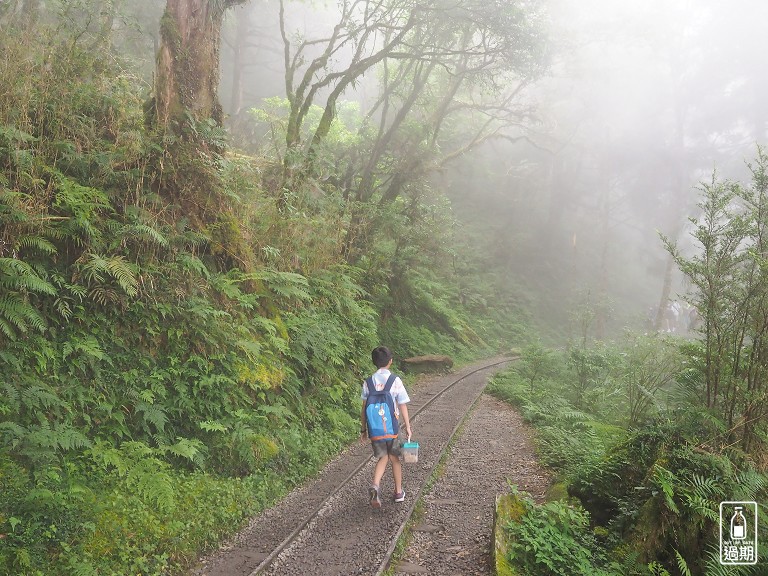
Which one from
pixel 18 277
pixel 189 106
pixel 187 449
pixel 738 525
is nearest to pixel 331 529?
pixel 187 449

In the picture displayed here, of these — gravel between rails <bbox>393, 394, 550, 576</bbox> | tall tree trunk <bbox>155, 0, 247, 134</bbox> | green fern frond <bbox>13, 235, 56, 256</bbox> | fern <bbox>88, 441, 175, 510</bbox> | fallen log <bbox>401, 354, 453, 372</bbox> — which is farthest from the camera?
fallen log <bbox>401, 354, 453, 372</bbox>

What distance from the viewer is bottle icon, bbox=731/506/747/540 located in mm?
4207

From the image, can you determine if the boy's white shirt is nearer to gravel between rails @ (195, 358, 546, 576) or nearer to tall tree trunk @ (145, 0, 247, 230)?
gravel between rails @ (195, 358, 546, 576)

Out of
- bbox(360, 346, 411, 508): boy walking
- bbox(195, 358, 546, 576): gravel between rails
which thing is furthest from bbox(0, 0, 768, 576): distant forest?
bbox(360, 346, 411, 508): boy walking

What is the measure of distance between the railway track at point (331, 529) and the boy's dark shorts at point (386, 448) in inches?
25.9

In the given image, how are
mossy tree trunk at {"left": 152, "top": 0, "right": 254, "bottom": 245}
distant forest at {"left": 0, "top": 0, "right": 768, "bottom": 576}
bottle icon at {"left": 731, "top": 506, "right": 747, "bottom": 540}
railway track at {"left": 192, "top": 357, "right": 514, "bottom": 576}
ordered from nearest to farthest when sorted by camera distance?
1. bottle icon at {"left": 731, "top": 506, "right": 747, "bottom": 540}
2. distant forest at {"left": 0, "top": 0, "right": 768, "bottom": 576}
3. railway track at {"left": 192, "top": 357, "right": 514, "bottom": 576}
4. mossy tree trunk at {"left": 152, "top": 0, "right": 254, "bottom": 245}

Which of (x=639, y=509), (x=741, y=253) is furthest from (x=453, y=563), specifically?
(x=741, y=253)

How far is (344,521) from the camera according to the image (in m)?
5.70

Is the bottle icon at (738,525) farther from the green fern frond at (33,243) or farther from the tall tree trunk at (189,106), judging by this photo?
the tall tree trunk at (189,106)

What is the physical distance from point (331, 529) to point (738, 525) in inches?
153

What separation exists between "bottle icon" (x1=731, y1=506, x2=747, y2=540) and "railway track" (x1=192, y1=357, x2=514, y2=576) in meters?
3.04

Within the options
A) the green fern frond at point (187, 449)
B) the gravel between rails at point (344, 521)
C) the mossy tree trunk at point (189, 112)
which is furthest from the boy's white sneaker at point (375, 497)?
the mossy tree trunk at point (189, 112)

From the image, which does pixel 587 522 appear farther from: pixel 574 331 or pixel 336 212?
pixel 574 331

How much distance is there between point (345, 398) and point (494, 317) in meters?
18.8
